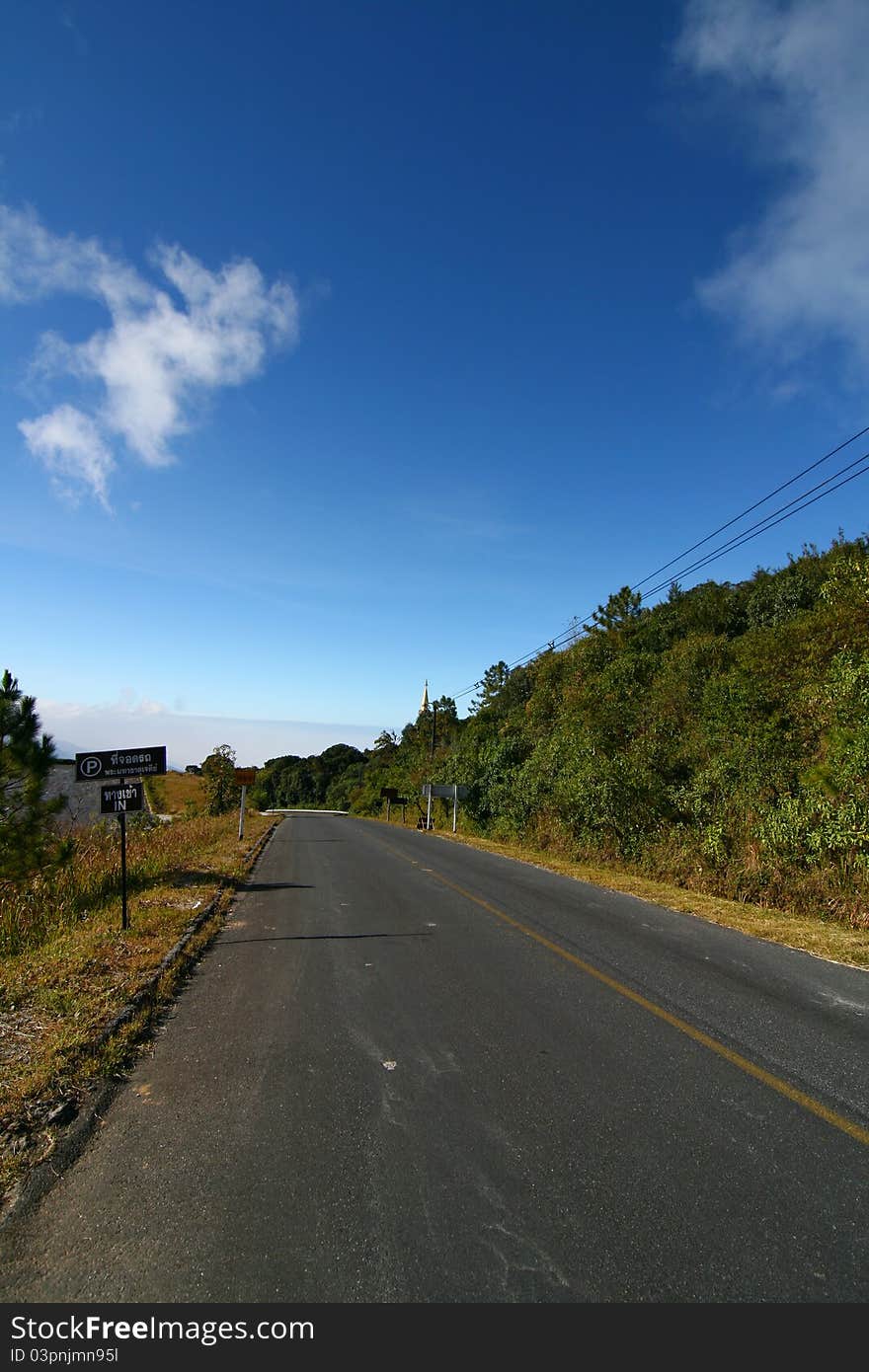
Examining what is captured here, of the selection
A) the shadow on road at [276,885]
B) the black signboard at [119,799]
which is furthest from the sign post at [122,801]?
the shadow on road at [276,885]

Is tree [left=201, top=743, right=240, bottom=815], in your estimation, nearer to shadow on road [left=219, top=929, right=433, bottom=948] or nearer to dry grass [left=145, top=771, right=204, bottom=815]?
dry grass [left=145, top=771, right=204, bottom=815]

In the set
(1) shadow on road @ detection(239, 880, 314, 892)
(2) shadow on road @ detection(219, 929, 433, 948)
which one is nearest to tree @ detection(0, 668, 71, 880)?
(2) shadow on road @ detection(219, 929, 433, 948)

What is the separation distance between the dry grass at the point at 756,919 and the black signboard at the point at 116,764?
839 centimetres

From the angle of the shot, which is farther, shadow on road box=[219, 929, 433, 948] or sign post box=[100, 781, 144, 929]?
shadow on road box=[219, 929, 433, 948]

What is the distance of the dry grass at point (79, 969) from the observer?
4414 mm

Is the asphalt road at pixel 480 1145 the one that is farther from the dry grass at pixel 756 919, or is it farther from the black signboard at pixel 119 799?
the black signboard at pixel 119 799

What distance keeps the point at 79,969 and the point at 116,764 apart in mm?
2673

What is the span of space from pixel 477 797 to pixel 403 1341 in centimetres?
3113

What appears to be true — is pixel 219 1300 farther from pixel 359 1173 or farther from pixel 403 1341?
pixel 359 1173

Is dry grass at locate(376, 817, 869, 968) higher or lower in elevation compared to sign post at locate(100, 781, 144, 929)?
lower

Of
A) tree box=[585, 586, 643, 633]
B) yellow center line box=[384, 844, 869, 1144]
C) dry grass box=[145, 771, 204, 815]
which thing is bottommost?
yellow center line box=[384, 844, 869, 1144]

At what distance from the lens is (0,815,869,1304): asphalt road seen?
2.86 meters

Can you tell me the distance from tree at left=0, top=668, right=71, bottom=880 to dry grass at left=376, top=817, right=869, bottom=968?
32.8 feet

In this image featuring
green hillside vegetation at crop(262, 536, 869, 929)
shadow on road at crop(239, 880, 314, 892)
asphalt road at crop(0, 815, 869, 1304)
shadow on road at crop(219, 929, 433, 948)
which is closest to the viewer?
asphalt road at crop(0, 815, 869, 1304)
